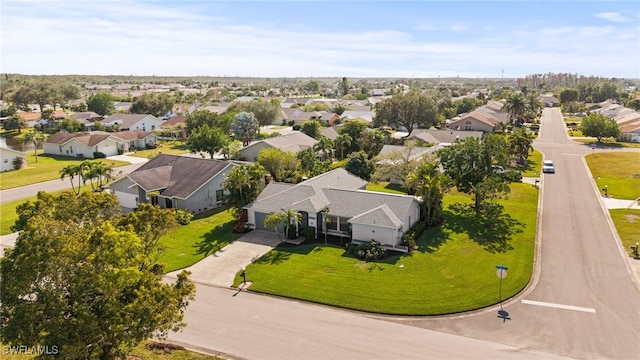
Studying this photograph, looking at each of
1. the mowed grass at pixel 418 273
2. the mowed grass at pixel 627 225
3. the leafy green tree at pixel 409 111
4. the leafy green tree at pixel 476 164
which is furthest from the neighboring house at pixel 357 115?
the mowed grass at pixel 418 273

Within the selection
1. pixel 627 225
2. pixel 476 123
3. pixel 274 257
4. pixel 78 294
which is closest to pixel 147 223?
pixel 78 294

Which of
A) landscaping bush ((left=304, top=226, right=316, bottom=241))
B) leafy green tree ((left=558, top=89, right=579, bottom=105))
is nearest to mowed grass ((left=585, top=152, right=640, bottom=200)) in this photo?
landscaping bush ((left=304, top=226, right=316, bottom=241))

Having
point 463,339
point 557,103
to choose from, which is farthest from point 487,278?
point 557,103

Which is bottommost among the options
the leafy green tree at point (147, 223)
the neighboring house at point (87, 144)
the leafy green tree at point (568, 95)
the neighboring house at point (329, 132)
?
the neighboring house at point (87, 144)

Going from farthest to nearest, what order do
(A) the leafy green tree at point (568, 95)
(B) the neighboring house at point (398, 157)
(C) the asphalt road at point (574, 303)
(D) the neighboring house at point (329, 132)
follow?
1. (A) the leafy green tree at point (568, 95)
2. (D) the neighboring house at point (329, 132)
3. (B) the neighboring house at point (398, 157)
4. (C) the asphalt road at point (574, 303)

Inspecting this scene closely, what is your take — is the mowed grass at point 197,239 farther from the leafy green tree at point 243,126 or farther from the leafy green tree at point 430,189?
the leafy green tree at point 243,126

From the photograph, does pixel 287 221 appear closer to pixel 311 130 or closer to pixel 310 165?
pixel 310 165

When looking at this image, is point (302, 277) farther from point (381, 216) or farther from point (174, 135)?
point (174, 135)
